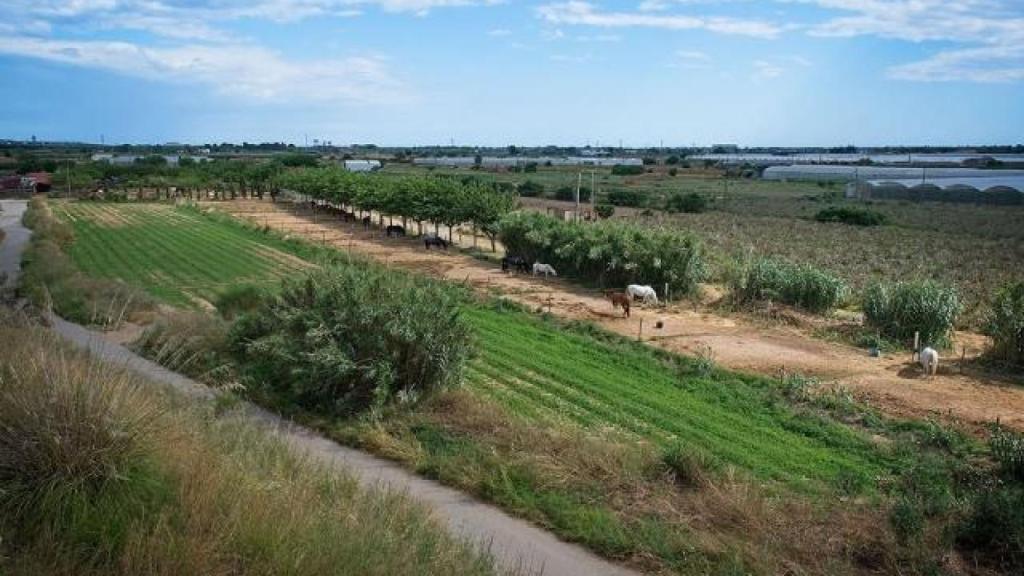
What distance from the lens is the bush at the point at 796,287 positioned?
28.0m

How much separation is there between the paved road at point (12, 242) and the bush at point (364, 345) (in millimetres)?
10355

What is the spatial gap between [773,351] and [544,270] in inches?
621

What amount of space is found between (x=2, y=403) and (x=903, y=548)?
7.73 meters

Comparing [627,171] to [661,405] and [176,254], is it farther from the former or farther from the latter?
[661,405]

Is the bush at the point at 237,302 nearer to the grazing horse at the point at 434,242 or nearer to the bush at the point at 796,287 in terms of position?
the bush at the point at 796,287

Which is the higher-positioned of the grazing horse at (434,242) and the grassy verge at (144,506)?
the grassy verge at (144,506)

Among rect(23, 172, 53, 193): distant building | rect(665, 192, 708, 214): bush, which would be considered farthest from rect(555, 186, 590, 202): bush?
rect(23, 172, 53, 193): distant building

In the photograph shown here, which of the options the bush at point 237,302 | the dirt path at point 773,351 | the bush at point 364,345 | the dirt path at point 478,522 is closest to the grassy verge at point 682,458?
the dirt path at point 478,522

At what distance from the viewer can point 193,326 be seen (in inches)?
772

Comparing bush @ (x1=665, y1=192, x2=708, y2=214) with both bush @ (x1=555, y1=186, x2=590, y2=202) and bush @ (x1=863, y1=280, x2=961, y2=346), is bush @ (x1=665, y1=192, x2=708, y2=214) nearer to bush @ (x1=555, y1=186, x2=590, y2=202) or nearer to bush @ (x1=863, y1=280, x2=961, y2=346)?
bush @ (x1=555, y1=186, x2=590, y2=202)

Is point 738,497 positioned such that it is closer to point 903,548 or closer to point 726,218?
point 903,548

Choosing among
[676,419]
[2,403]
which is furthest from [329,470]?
[676,419]

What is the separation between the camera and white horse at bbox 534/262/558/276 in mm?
37219

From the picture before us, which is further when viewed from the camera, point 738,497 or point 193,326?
point 193,326
